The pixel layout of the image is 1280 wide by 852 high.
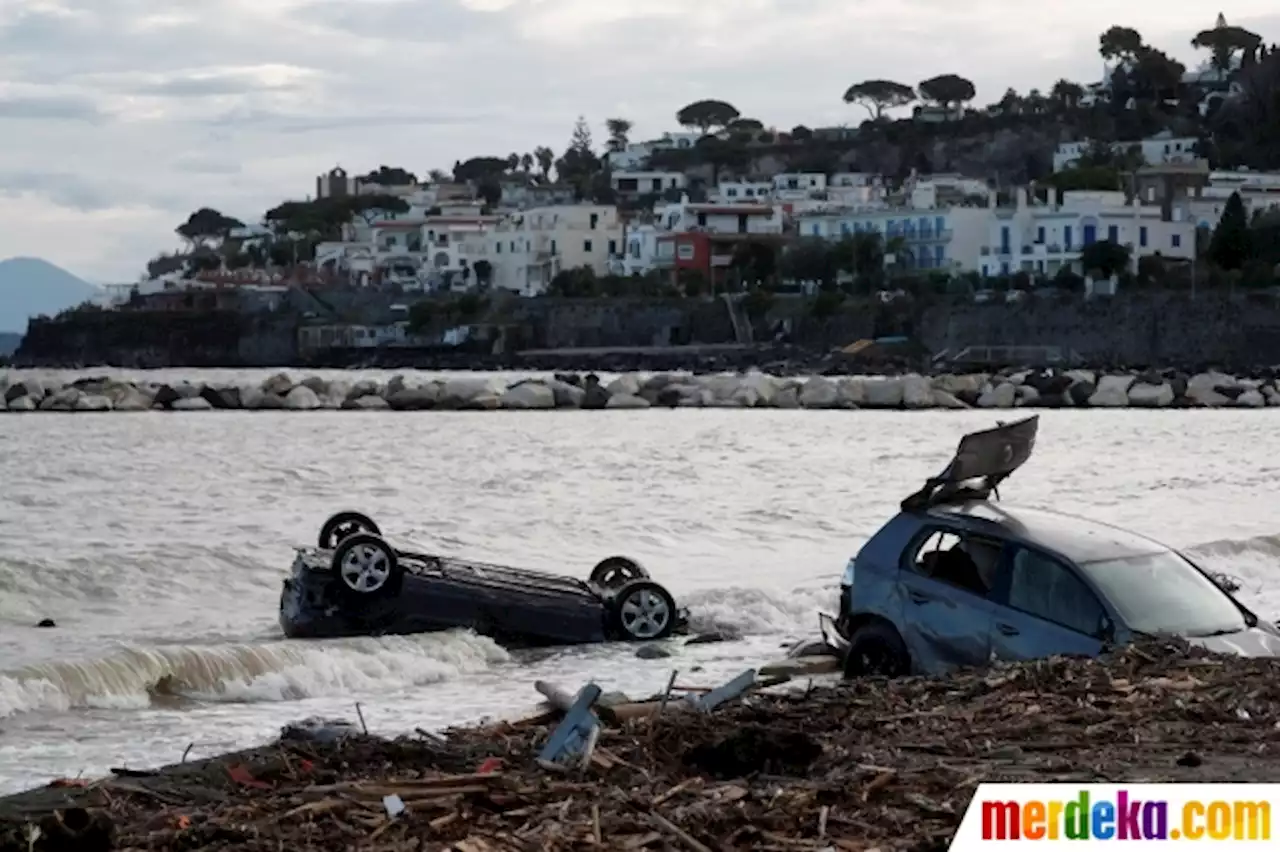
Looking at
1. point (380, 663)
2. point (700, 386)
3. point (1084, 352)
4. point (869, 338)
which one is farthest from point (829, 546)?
point (869, 338)

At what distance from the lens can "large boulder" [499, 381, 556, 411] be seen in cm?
6738

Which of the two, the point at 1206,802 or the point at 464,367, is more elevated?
the point at 1206,802

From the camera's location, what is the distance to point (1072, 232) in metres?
121

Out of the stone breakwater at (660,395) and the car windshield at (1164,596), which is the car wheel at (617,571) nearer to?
the car windshield at (1164,596)

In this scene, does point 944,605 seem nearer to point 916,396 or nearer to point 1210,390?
point 916,396

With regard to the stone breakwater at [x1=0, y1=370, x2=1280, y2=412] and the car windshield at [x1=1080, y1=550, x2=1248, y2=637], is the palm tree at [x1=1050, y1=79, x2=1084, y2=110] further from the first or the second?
the car windshield at [x1=1080, y1=550, x2=1248, y2=637]

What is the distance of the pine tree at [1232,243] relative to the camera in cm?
11012

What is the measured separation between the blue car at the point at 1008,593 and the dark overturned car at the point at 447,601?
4142 millimetres

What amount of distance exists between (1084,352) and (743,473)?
229ft

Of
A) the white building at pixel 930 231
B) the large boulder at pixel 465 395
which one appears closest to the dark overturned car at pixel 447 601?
the large boulder at pixel 465 395

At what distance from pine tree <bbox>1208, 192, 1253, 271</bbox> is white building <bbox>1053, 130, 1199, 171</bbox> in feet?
165

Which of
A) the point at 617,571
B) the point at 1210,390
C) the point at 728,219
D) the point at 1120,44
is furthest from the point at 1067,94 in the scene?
the point at 617,571

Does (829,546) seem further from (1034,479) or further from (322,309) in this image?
(322,309)

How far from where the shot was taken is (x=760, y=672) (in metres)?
12.5
